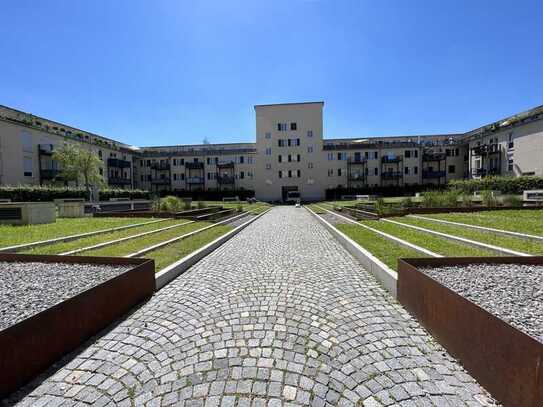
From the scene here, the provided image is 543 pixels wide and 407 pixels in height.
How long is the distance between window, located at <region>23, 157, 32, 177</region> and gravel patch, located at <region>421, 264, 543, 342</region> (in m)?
43.5

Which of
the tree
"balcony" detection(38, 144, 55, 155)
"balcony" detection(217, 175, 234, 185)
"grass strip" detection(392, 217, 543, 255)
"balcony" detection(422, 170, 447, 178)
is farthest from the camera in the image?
"balcony" detection(217, 175, 234, 185)

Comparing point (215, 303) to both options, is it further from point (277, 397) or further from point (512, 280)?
point (512, 280)

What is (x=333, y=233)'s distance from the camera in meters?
10.9

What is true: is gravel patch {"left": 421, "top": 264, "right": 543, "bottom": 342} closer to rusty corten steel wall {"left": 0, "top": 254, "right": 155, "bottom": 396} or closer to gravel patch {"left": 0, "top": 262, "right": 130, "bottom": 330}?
rusty corten steel wall {"left": 0, "top": 254, "right": 155, "bottom": 396}

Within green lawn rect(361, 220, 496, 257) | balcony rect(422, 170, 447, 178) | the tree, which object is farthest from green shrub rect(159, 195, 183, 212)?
balcony rect(422, 170, 447, 178)

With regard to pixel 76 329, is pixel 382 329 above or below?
below

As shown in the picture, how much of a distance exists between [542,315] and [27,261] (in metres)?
8.69

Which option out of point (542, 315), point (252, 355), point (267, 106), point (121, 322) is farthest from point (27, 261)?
point (267, 106)

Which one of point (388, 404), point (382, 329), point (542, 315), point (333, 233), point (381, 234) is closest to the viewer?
point (388, 404)

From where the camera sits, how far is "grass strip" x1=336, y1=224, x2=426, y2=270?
603 centimetres

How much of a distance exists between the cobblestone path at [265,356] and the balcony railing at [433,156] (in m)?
52.6

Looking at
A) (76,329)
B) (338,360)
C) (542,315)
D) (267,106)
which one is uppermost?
(267,106)

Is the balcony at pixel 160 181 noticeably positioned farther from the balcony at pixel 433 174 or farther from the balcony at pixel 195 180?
the balcony at pixel 433 174

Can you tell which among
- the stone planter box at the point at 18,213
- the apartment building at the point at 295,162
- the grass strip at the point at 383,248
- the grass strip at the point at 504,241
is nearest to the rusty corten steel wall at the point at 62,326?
the grass strip at the point at 383,248
